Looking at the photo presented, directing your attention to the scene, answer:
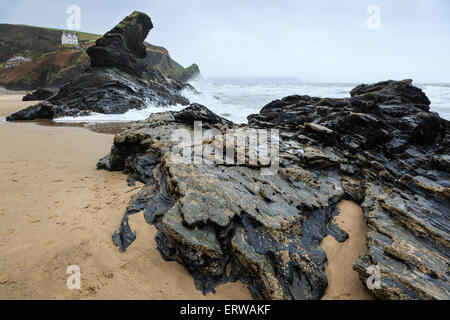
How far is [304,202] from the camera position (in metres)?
4.38

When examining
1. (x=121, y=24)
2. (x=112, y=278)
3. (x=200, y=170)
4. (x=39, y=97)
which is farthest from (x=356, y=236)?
(x=39, y=97)

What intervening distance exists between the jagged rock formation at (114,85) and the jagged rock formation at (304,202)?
45.5ft

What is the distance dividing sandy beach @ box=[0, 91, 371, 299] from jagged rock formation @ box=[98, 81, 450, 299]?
0.22m

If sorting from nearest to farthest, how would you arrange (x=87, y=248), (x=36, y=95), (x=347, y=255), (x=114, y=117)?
(x=87, y=248) → (x=347, y=255) → (x=114, y=117) → (x=36, y=95)

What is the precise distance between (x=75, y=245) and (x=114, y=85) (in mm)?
21576

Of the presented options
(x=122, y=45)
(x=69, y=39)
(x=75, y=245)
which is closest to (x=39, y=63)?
(x=69, y=39)

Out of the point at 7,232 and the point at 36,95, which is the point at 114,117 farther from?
the point at 36,95

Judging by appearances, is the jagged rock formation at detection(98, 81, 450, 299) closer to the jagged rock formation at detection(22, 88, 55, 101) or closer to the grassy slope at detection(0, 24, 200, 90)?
the jagged rock formation at detection(22, 88, 55, 101)

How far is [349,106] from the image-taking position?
27.3 ft

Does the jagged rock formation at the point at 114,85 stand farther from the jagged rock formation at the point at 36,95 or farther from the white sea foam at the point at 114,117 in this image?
the jagged rock formation at the point at 36,95

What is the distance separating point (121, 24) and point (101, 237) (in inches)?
1186

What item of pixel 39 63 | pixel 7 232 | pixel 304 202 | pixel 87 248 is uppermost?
pixel 39 63

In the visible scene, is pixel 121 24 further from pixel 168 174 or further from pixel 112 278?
pixel 112 278

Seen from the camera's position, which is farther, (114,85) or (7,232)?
(114,85)
